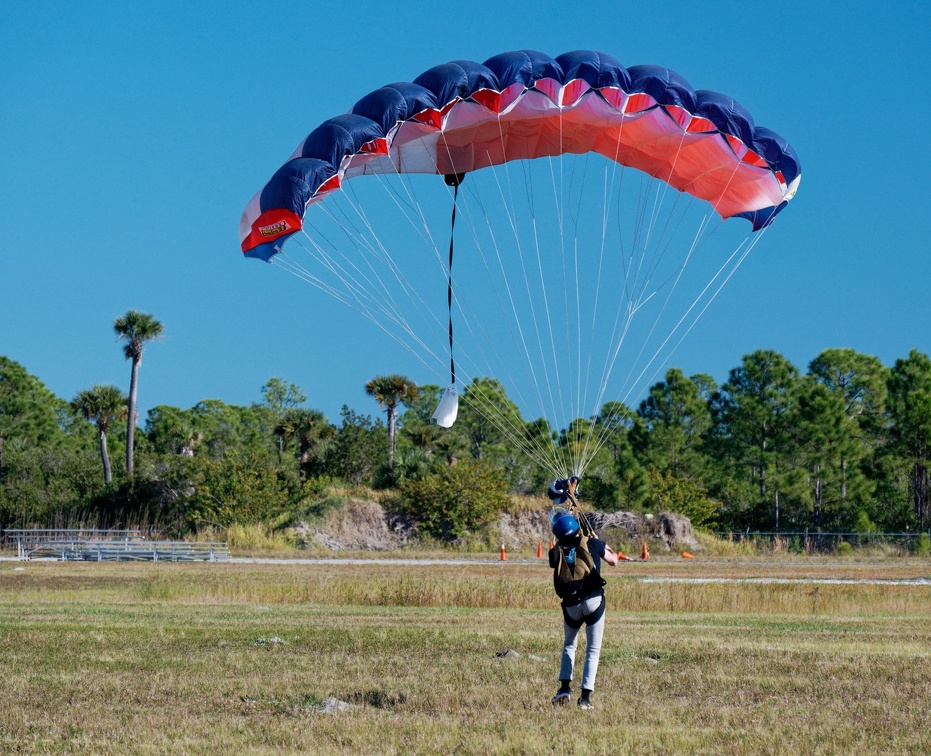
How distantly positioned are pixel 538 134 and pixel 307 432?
3781 centimetres

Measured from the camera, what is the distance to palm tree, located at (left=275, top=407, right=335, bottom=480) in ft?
172

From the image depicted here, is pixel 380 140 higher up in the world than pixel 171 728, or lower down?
higher up

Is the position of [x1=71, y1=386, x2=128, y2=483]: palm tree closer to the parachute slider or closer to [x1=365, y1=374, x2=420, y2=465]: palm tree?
[x1=365, y1=374, x2=420, y2=465]: palm tree

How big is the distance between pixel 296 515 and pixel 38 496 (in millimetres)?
12277

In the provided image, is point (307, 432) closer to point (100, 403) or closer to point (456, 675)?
point (100, 403)

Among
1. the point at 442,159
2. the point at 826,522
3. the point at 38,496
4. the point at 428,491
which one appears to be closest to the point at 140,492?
the point at 38,496

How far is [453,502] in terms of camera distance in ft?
152

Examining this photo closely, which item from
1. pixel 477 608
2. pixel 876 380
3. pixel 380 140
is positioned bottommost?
pixel 477 608

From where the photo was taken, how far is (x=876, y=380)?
227ft

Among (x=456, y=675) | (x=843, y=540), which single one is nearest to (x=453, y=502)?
(x=843, y=540)

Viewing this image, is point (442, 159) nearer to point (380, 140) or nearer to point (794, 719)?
point (380, 140)

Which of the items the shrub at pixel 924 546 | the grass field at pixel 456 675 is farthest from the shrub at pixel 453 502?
the grass field at pixel 456 675

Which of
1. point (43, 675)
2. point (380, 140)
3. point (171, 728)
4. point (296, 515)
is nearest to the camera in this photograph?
point (171, 728)

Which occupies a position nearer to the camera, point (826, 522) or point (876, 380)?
point (826, 522)
